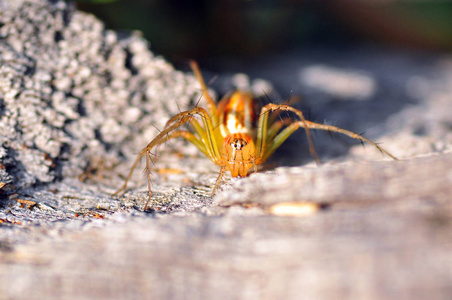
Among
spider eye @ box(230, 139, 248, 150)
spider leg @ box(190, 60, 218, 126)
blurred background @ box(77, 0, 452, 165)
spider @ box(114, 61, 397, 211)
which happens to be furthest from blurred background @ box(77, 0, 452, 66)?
spider eye @ box(230, 139, 248, 150)

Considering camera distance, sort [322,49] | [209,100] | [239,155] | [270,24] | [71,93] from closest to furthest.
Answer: [239,155] < [71,93] < [209,100] < [270,24] < [322,49]

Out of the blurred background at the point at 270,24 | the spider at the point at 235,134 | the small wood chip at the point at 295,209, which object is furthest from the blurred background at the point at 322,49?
the small wood chip at the point at 295,209

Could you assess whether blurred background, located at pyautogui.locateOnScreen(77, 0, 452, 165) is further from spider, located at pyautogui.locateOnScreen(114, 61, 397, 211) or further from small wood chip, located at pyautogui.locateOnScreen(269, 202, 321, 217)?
small wood chip, located at pyautogui.locateOnScreen(269, 202, 321, 217)

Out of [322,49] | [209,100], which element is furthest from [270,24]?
[209,100]

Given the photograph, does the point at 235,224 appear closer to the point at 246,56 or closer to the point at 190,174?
the point at 190,174

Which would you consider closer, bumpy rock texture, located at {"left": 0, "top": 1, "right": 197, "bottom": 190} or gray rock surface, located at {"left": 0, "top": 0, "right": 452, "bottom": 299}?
gray rock surface, located at {"left": 0, "top": 0, "right": 452, "bottom": 299}

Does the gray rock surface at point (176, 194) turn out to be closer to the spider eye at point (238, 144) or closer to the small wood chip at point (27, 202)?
the small wood chip at point (27, 202)

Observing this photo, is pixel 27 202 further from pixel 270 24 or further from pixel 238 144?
pixel 270 24
